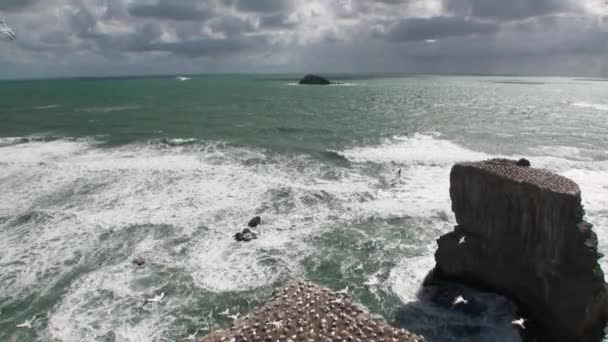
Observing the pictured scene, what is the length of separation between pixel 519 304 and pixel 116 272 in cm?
2384

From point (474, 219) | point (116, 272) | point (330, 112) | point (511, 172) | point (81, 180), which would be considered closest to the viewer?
point (511, 172)

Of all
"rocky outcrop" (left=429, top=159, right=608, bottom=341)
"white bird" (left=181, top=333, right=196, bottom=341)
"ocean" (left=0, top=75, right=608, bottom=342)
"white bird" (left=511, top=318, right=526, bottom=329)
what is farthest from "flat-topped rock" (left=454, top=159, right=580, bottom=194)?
"white bird" (left=181, top=333, right=196, bottom=341)

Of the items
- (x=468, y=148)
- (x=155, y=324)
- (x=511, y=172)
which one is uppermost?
(x=511, y=172)

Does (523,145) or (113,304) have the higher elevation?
(523,145)

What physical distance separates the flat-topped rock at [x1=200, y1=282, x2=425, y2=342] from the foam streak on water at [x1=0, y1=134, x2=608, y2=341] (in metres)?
5.07

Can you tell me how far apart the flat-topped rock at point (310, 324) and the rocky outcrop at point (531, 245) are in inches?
298

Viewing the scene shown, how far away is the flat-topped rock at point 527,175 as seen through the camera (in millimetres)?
20358

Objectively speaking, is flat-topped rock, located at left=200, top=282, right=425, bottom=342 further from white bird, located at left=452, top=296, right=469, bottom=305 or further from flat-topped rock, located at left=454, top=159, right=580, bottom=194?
flat-topped rock, located at left=454, top=159, right=580, bottom=194

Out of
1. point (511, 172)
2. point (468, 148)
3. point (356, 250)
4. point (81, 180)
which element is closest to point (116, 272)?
point (356, 250)

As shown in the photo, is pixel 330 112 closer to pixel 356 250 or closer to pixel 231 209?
pixel 231 209

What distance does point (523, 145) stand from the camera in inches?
2405

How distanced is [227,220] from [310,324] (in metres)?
18.7

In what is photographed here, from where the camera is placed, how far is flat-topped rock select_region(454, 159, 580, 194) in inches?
801

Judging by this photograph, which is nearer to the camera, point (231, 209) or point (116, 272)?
point (116, 272)
